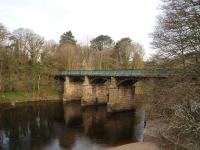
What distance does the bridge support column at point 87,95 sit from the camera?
4828 centimetres

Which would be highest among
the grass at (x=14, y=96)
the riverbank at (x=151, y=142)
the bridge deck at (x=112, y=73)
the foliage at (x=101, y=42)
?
the foliage at (x=101, y=42)

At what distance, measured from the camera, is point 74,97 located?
5553cm

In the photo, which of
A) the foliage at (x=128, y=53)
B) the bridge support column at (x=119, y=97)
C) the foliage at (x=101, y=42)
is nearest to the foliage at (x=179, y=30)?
the bridge support column at (x=119, y=97)

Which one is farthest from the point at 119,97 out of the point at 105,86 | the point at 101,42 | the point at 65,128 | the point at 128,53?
the point at 101,42

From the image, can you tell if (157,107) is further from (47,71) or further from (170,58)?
(47,71)

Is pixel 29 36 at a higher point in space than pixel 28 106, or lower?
higher

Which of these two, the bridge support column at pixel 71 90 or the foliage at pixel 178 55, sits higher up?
the foliage at pixel 178 55

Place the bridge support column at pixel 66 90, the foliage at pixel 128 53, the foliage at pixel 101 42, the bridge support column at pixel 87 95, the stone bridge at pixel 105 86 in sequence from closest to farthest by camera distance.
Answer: the stone bridge at pixel 105 86
the bridge support column at pixel 87 95
the bridge support column at pixel 66 90
the foliage at pixel 128 53
the foliage at pixel 101 42

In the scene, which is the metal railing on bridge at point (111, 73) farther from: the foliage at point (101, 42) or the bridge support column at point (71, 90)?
the foliage at point (101, 42)

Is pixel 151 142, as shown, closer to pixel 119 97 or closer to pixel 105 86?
pixel 119 97

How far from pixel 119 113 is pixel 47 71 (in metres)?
21.0

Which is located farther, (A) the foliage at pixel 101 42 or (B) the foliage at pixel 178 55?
(A) the foliage at pixel 101 42

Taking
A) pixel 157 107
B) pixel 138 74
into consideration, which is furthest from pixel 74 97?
pixel 157 107

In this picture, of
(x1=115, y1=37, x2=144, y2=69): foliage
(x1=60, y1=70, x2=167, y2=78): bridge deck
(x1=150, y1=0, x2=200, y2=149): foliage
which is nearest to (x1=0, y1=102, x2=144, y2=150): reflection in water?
(x1=60, y1=70, x2=167, y2=78): bridge deck
